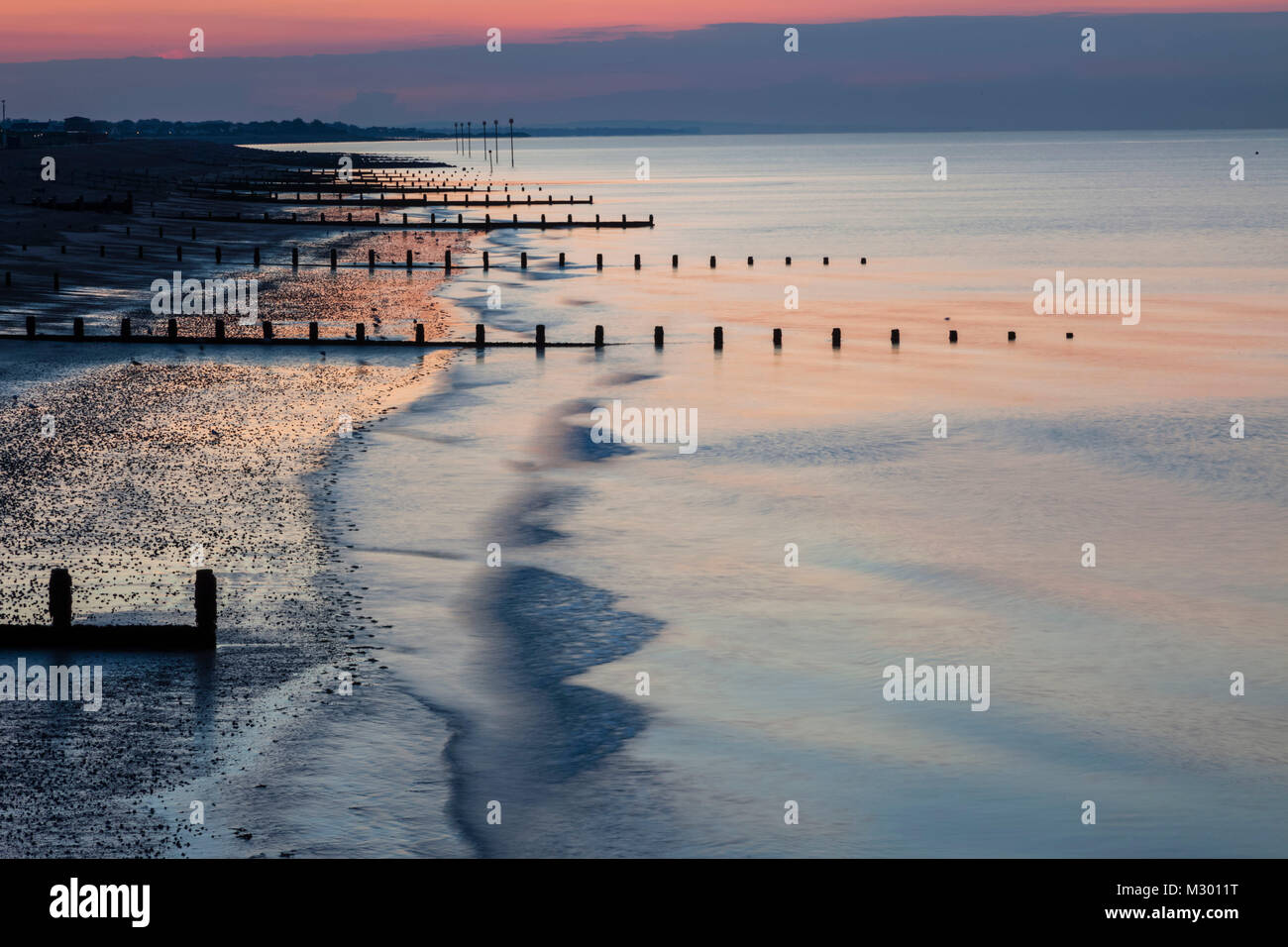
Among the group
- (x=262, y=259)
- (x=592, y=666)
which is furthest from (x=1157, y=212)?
(x=592, y=666)

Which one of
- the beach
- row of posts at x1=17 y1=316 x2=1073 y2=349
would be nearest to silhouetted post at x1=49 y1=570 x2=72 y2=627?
the beach

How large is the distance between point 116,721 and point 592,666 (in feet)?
17.8

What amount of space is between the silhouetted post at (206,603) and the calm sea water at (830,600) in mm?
2157

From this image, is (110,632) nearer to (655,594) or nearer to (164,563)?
(164,563)

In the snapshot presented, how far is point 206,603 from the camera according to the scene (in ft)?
51.6

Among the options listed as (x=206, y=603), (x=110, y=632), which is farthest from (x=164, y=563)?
(x=206, y=603)

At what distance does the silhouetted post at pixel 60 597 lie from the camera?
609 inches

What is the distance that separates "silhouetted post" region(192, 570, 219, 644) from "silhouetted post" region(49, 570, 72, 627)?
1374mm

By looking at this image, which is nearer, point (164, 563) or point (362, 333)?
point (164, 563)

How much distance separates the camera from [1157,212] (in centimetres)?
12144

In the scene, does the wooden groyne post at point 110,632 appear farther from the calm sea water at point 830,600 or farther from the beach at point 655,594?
the calm sea water at point 830,600

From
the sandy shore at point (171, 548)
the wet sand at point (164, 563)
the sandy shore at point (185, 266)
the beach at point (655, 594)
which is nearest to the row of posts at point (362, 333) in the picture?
the beach at point (655, 594)

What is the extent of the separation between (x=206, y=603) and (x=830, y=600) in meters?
8.58
